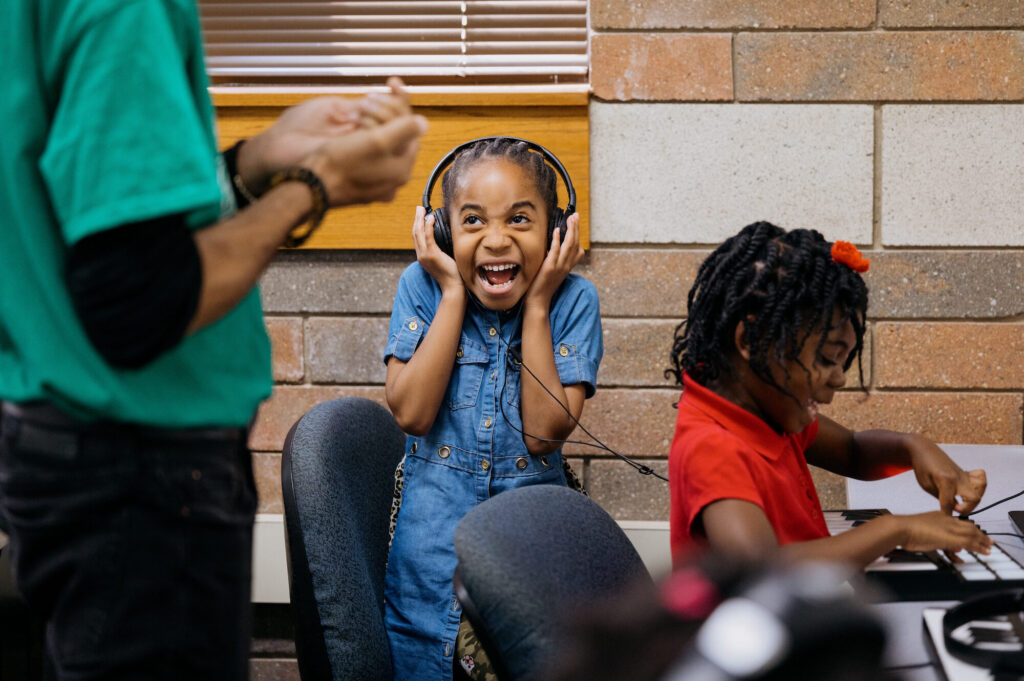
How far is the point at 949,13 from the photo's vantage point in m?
2.23

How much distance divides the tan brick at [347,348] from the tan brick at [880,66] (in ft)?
3.66

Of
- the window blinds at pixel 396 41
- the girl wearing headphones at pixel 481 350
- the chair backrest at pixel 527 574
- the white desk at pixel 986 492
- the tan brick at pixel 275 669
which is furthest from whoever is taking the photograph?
the tan brick at pixel 275 669

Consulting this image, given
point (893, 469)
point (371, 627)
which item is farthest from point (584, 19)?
point (371, 627)

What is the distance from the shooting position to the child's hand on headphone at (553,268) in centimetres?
171

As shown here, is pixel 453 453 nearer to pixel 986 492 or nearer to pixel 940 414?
pixel 986 492

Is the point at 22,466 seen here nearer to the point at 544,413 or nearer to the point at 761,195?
the point at 544,413

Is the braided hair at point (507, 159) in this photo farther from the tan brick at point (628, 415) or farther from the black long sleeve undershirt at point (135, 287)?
the black long sleeve undershirt at point (135, 287)

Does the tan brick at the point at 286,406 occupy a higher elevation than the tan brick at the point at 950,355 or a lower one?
lower

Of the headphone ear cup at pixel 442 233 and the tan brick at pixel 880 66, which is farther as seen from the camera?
the tan brick at pixel 880 66

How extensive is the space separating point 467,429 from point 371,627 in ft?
1.51

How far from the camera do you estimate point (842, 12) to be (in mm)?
2242

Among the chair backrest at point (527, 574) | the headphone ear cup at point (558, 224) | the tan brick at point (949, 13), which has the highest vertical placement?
the tan brick at point (949, 13)

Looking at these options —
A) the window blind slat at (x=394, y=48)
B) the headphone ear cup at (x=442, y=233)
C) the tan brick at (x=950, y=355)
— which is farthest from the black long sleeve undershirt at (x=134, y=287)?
the tan brick at (x=950, y=355)

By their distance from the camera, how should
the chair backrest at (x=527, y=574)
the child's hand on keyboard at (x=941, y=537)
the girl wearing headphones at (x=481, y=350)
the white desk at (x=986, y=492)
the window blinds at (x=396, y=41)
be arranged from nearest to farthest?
1. the chair backrest at (x=527, y=574)
2. the child's hand on keyboard at (x=941, y=537)
3. the white desk at (x=986, y=492)
4. the girl wearing headphones at (x=481, y=350)
5. the window blinds at (x=396, y=41)
